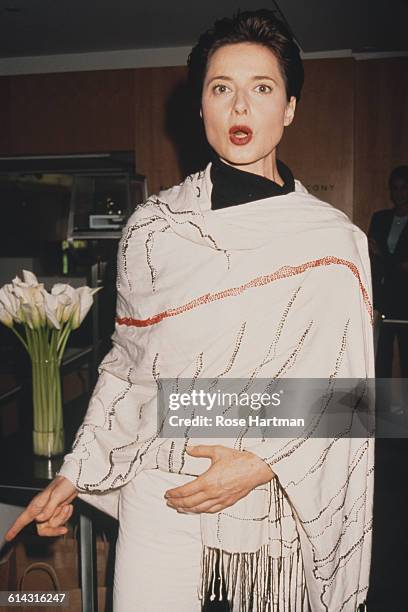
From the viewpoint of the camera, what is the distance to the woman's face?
0.84 meters

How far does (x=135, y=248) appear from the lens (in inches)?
35.6

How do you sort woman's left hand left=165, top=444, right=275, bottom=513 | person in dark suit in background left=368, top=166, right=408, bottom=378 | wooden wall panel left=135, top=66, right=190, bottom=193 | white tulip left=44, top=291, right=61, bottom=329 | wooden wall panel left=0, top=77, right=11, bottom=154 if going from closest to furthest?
1. woman's left hand left=165, top=444, right=275, bottom=513
2. white tulip left=44, top=291, right=61, bottom=329
3. person in dark suit in background left=368, top=166, right=408, bottom=378
4. wooden wall panel left=135, top=66, right=190, bottom=193
5. wooden wall panel left=0, top=77, right=11, bottom=154

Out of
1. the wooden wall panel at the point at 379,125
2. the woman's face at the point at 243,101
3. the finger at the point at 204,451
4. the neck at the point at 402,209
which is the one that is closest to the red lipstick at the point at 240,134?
the woman's face at the point at 243,101

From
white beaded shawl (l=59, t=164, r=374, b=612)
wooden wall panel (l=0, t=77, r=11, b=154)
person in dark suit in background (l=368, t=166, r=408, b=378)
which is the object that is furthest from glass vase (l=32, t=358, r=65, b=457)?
wooden wall panel (l=0, t=77, r=11, b=154)

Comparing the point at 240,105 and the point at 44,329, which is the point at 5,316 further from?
the point at 240,105

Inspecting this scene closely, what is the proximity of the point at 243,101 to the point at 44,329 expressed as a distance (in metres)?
0.69

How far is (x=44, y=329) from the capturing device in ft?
4.34

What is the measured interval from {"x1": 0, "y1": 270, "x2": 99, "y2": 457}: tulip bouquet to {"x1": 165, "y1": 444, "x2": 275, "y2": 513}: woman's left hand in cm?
59

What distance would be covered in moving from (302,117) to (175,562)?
3.11m

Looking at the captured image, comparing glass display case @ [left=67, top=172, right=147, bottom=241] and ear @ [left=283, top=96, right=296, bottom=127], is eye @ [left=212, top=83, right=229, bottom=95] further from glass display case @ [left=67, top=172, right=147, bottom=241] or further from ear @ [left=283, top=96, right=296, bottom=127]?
glass display case @ [left=67, top=172, right=147, bottom=241]

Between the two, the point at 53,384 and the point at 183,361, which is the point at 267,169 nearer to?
the point at 183,361

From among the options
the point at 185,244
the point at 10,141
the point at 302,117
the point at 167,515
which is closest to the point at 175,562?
the point at 167,515

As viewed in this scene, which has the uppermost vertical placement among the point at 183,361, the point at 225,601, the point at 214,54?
the point at 214,54

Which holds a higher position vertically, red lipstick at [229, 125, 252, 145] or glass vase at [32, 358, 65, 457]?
red lipstick at [229, 125, 252, 145]
